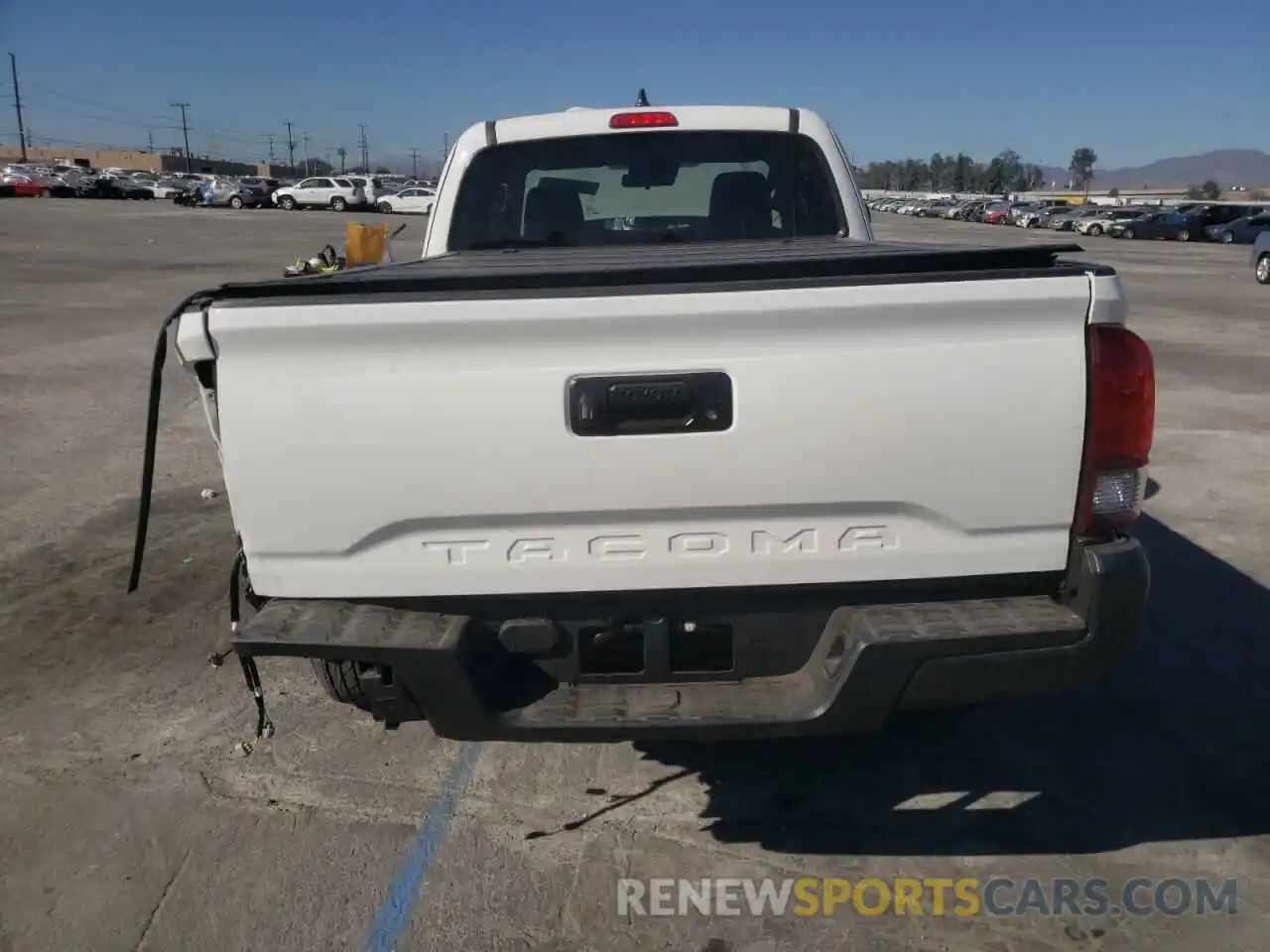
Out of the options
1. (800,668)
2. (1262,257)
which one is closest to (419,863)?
(800,668)

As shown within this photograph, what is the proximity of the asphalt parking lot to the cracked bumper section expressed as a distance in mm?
706

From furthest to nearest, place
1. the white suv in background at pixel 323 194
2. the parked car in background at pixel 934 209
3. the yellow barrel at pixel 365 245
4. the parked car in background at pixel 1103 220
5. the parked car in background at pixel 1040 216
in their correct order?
the parked car in background at pixel 934 209 < the parked car in background at pixel 1040 216 < the white suv in background at pixel 323 194 < the parked car in background at pixel 1103 220 < the yellow barrel at pixel 365 245

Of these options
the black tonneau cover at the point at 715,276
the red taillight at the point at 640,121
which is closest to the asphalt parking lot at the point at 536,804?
the black tonneau cover at the point at 715,276

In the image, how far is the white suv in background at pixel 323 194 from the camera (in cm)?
→ 5522

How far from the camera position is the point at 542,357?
2.46 metres

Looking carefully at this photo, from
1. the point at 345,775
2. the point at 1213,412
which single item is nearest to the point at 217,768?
the point at 345,775

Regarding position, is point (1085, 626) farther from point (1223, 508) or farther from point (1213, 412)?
point (1213, 412)

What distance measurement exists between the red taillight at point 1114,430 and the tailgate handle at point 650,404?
2.81 ft

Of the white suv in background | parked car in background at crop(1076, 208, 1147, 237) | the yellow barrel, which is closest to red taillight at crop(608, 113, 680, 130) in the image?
the yellow barrel

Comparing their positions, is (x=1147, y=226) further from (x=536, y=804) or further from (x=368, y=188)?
(x=536, y=804)

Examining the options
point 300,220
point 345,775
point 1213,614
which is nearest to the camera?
Answer: point 345,775

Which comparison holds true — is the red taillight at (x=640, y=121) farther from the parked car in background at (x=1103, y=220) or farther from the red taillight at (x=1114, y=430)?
the parked car in background at (x=1103, y=220)

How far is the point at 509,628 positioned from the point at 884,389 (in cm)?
110

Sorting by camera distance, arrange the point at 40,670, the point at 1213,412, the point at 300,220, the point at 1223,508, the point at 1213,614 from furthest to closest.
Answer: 1. the point at 300,220
2. the point at 1213,412
3. the point at 1223,508
4. the point at 1213,614
5. the point at 40,670
